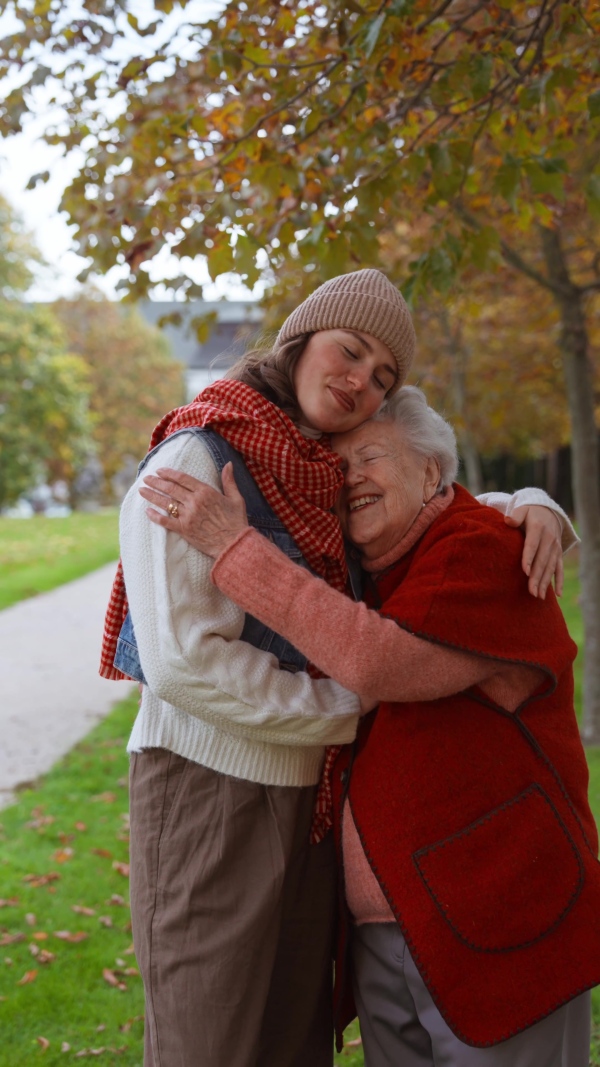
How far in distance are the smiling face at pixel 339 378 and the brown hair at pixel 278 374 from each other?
18mm

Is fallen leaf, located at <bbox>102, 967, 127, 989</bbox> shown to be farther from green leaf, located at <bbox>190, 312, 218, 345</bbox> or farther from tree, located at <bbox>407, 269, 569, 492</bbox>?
tree, located at <bbox>407, 269, 569, 492</bbox>

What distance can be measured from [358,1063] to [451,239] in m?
3.08

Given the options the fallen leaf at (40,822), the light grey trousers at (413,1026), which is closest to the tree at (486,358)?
the fallen leaf at (40,822)

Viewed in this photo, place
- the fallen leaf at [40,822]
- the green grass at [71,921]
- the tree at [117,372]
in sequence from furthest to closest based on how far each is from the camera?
the tree at [117,372] → the fallen leaf at [40,822] → the green grass at [71,921]

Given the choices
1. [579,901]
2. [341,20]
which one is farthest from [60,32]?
[579,901]

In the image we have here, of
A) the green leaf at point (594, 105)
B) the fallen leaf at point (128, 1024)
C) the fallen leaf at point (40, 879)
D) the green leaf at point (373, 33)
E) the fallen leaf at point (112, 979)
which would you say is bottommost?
the fallen leaf at point (40, 879)

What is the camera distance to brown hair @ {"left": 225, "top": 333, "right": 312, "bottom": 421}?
2307 millimetres

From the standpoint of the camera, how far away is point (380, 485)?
2.28 meters

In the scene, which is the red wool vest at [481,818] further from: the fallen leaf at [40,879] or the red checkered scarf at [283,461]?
the fallen leaf at [40,879]

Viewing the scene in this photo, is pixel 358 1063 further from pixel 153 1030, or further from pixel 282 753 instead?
pixel 282 753

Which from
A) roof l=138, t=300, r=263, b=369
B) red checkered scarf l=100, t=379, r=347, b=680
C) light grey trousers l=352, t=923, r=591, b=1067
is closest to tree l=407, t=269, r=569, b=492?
roof l=138, t=300, r=263, b=369

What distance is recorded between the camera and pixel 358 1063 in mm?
3504

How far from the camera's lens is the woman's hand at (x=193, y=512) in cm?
198

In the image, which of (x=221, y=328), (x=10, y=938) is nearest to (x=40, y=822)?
(x=10, y=938)
